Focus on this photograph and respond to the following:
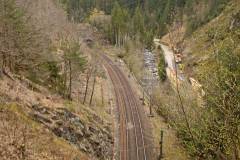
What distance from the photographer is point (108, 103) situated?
6788cm

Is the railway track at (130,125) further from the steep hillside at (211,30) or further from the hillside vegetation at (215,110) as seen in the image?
the hillside vegetation at (215,110)

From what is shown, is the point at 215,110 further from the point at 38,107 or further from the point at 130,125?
the point at 130,125

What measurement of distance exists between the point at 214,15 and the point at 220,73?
359ft

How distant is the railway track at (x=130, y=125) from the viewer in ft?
160

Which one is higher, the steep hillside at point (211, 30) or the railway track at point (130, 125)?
the steep hillside at point (211, 30)

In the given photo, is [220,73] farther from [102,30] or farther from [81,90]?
[102,30]

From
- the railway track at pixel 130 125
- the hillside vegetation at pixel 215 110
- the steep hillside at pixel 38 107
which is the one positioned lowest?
the railway track at pixel 130 125

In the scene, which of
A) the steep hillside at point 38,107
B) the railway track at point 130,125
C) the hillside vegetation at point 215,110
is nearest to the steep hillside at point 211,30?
the railway track at point 130,125

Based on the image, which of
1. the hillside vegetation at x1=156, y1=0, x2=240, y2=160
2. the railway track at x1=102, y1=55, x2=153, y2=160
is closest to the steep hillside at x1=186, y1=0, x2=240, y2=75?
the railway track at x1=102, y1=55, x2=153, y2=160

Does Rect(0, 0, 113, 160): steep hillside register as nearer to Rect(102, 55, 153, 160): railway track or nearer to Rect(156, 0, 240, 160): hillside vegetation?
Rect(102, 55, 153, 160): railway track

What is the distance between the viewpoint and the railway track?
48.9m

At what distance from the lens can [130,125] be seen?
191ft

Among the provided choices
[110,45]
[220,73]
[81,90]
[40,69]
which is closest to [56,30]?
[81,90]

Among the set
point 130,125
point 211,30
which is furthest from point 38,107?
point 211,30
